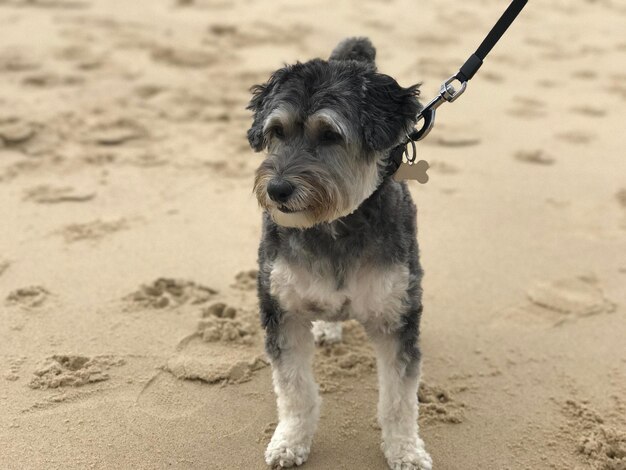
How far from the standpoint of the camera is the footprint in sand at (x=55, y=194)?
6465mm

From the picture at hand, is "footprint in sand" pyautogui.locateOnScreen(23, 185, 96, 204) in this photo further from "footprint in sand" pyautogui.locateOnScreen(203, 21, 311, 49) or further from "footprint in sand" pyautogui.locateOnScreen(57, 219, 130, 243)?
"footprint in sand" pyautogui.locateOnScreen(203, 21, 311, 49)

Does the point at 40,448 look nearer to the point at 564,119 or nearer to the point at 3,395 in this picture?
the point at 3,395

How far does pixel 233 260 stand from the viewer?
5.77 m

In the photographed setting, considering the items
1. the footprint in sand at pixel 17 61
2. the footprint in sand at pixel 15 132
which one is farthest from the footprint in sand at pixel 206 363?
the footprint in sand at pixel 17 61

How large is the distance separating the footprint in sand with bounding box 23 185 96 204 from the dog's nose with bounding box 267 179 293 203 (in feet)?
12.6

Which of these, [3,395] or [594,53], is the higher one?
[594,53]

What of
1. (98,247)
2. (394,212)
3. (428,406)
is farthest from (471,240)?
(98,247)

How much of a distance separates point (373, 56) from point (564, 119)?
190 inches

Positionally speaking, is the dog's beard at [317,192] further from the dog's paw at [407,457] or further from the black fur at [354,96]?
the dog's paw at [407,457]

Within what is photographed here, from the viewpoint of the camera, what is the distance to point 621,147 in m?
7.94

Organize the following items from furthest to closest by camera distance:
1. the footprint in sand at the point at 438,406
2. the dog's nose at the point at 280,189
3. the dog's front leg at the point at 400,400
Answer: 1. the footprint in sand at the point at 438,406
2. the dog's front leg at the point at 400,400
3. the dog's nose at the point at 280,189

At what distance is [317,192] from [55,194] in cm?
406

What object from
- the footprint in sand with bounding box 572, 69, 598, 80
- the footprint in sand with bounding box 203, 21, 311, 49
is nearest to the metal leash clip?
the footprint in sand with bounding box 572, 69, 598, 80

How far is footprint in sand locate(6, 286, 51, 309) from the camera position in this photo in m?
5.02
